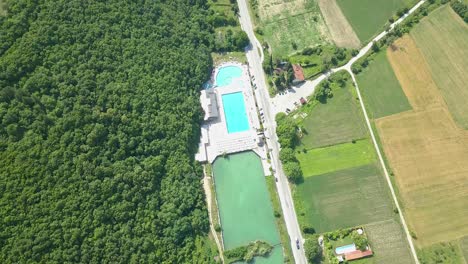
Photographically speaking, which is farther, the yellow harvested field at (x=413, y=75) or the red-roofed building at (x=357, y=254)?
the yellow harvested field at (x=413, y=75)

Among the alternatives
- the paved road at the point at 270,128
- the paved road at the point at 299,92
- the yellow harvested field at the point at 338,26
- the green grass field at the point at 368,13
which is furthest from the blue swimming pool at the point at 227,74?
the green grass field at the point at 368,13

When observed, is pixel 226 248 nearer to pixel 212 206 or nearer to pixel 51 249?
pixel 212 206

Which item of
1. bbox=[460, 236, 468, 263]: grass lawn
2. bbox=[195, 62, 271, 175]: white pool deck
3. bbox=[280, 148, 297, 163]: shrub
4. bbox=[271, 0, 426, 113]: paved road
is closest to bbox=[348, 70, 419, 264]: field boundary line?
bbox=[271, 0, 426, 113]: paved road

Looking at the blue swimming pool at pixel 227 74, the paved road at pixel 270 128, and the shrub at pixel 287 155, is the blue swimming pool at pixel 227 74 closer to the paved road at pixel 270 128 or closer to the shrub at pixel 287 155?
the paved road at pixel 270 128

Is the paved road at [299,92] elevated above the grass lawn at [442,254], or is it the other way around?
the paved road at [299,92]

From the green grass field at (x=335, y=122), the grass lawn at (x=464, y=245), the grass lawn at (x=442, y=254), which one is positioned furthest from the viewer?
the green grass field at (x=335, y=122)

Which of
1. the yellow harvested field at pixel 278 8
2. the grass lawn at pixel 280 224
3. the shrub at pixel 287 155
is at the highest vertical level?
the yellow harvested field at pixel 278 8

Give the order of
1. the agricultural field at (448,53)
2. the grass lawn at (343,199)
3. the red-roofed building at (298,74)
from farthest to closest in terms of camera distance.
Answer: the red-roofed building at (298,74) → the agricultural field at (448,53) → the grass lawn at (343,199)
